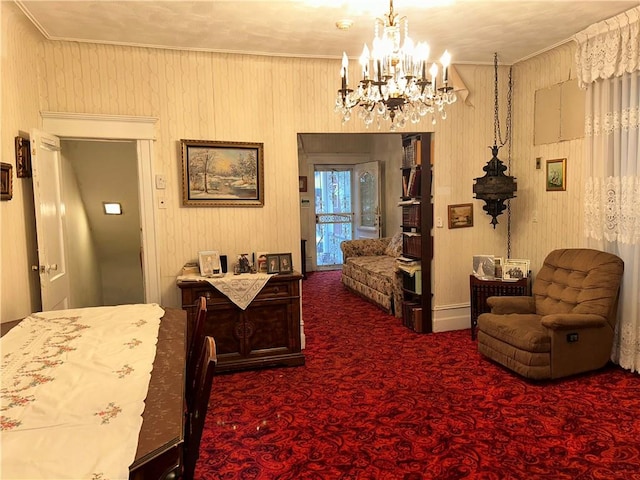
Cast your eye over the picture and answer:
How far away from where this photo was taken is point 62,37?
3.60 m

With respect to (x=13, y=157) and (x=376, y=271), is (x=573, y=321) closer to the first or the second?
(x=376, y=271)

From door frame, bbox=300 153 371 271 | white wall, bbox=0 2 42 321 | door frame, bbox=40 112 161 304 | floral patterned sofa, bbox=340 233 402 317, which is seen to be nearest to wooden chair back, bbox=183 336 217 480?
white wall, bbox=0 2 42 321

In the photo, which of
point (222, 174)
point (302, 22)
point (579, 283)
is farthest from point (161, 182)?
point (579, 283)

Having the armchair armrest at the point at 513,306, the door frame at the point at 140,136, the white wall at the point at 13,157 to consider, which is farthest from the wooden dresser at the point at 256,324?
the armchair armrest at the point at 513,306

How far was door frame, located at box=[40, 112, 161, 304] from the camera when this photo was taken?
12.1ft

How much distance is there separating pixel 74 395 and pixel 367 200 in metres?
7.65

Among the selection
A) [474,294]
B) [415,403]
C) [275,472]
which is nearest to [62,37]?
[275,472]

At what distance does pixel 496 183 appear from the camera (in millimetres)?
4434

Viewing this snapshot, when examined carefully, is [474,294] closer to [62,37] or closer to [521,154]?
[521,154]

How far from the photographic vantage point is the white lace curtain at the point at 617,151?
3.43 m

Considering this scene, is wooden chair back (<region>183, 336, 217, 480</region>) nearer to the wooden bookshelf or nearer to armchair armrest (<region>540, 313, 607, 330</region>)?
armchair armrest (<region>540, 313, 607, 330</region>)

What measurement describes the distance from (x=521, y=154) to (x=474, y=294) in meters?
1.58

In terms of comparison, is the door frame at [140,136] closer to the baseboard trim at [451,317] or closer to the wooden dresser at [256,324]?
the wooden dresser at [256,324]

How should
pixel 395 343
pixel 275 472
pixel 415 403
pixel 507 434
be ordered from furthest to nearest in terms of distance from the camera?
pixel 395 343 → pixel 415 403 → pixel 507 434 → pixel 275 472
